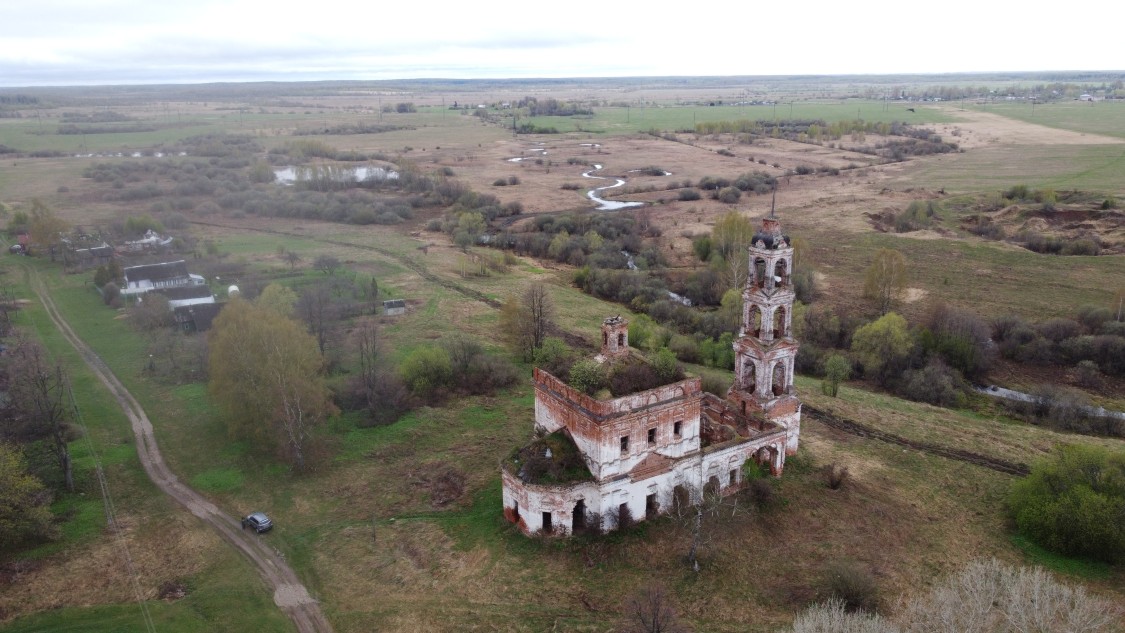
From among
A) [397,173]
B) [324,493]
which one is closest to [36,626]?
[324,493]

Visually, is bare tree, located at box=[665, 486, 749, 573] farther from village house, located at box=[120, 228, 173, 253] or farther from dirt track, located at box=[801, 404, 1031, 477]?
village house, located at box=[120, 228, 173, 253]

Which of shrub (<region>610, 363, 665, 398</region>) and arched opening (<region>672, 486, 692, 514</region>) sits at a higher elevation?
shrub (<region>610, 363, 665, 398</region>)

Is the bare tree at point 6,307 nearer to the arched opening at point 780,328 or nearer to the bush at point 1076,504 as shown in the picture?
the arched opening at point 780,328

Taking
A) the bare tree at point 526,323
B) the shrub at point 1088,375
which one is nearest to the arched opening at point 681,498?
the bare tree at point 526,323

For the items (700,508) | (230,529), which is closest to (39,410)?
(230,529)

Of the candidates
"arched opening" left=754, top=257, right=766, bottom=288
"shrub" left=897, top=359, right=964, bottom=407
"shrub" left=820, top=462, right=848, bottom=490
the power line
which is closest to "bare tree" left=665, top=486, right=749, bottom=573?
"shrub" left=820, top=462, right=848, bottom=490

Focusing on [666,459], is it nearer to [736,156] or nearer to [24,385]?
[24,385]

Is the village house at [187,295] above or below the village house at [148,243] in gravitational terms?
below

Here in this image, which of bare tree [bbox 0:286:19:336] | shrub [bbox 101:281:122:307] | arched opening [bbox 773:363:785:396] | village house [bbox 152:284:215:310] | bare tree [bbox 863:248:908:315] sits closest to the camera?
arched opening [bbox 773:363:785:396]
